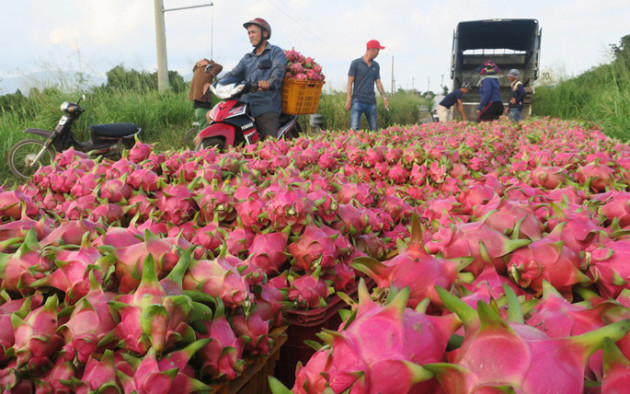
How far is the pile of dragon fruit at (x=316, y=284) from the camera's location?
Result: 569 mm

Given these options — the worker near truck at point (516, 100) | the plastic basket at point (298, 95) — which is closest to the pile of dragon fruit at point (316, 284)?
the plastic basket at point (298, 95)

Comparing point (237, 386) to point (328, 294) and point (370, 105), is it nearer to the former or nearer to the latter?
point (328, 294)

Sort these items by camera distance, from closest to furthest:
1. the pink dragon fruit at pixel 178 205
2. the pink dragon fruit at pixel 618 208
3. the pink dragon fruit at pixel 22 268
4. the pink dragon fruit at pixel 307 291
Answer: the pink dragon fruit at pixel 22 268 < the pink dragon fruit at pixel 618 208 < the pink dragon fruit at pixel 307 291 < the pink dragon fruit at pixel 178 205


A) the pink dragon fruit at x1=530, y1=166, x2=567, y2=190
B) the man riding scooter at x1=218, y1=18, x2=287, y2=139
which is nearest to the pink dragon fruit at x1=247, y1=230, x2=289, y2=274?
the pink dragon fruit at x1=530, y1=166, x2=567, y2=190

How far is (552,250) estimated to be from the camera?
885mm

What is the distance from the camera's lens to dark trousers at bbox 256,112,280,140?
5449mm

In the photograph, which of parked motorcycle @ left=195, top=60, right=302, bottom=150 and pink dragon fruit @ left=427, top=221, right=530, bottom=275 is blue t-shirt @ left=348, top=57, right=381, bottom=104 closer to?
parked motorcycle @ left=195, top=60, right=302, bottom=150

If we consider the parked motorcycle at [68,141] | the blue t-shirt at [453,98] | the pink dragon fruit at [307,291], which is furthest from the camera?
the blue t-shirt at [453,98]

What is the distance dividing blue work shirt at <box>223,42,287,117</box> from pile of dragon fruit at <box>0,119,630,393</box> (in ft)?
11.3

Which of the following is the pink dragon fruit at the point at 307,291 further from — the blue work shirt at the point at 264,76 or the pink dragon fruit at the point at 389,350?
the blue work shirt at the point at 264,76

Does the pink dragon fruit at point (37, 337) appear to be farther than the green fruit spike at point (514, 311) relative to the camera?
Yes

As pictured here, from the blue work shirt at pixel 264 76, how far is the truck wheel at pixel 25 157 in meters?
2.74

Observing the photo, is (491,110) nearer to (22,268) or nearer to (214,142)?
(214,142)

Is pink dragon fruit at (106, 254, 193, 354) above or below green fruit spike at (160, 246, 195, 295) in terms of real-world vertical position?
below
